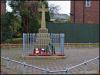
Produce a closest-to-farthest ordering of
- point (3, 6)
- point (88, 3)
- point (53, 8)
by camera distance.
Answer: point (3, 6) < point (88, 3) < point (53, 8)

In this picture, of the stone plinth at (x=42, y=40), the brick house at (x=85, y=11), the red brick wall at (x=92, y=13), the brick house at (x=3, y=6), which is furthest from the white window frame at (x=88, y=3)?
the stone plinth at (x=42, y=40)

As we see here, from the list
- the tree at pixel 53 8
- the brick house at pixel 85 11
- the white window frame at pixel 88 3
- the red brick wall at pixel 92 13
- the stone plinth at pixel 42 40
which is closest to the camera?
the stone plinth at pixel 42 40

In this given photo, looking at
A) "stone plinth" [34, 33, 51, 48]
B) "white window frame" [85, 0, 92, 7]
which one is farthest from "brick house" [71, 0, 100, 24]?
"stone plinth" [34, 33, 51, 48]

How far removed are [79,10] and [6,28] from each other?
15351 mm

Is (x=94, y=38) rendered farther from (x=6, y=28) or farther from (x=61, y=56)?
(x=61, y=56)

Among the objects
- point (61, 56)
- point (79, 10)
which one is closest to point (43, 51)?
point (61, 56)

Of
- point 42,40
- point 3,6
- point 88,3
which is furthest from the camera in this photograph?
point 88,3

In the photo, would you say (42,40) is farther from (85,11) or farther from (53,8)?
(53,8)

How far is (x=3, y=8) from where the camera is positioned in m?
35.0

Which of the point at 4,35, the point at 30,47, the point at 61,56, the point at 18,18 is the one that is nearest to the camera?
the point at 61,56

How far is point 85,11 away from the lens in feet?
138

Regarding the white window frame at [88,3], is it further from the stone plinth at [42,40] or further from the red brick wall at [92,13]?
the stone plinth at [42,40]

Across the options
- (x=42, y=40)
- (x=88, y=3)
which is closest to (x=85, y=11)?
(x=88, y=3)

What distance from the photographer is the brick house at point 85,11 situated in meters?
41.5
